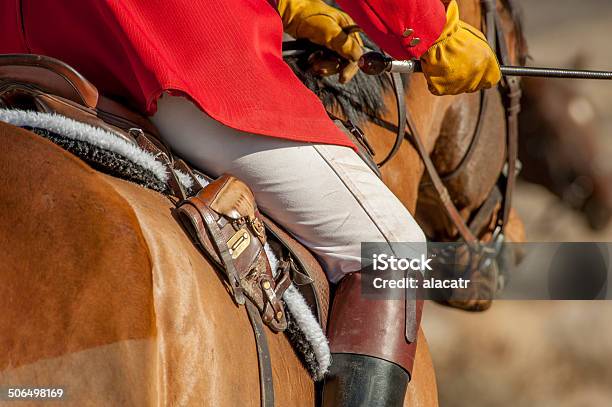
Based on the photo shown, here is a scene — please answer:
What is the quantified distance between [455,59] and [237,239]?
0.65 m

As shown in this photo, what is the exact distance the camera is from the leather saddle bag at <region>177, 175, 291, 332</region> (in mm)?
1412

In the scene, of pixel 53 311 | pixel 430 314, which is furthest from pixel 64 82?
pixel 430 314

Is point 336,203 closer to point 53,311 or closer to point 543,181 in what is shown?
point 53,311

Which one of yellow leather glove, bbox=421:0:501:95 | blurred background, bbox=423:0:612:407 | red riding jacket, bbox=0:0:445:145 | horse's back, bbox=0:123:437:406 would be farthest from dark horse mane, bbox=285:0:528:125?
blurred background, bbox=423:0:612:407

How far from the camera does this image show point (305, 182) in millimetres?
1583

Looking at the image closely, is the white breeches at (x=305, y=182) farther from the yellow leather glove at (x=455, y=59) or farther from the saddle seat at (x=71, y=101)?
the yellow leather glove at (x=455, y=59)

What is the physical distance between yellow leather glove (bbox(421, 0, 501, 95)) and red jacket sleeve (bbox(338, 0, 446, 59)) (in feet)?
0.15

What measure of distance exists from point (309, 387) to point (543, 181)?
212 centimetres

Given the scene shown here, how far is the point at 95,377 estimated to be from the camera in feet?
3.82

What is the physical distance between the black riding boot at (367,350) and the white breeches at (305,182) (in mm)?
78

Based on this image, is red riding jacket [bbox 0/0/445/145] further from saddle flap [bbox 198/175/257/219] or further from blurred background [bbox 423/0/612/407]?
blurred background [bbox 423/0/612/407]

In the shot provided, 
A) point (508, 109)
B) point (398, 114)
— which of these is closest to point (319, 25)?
point (398, 114)

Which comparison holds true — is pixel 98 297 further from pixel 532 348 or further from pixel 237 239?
pixel 532 348

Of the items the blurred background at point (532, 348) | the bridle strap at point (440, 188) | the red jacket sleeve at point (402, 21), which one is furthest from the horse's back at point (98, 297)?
the blurred background at point (532, 348)
